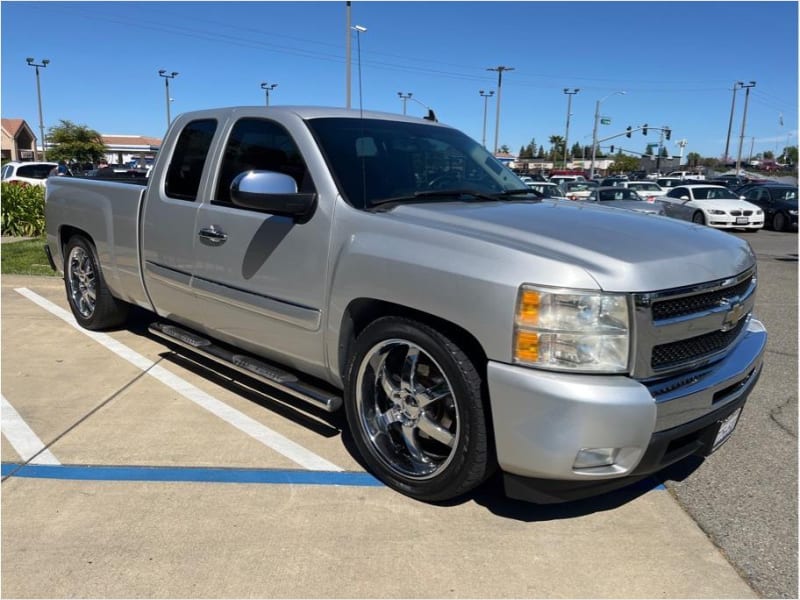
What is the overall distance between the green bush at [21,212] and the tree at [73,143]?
1619 inches

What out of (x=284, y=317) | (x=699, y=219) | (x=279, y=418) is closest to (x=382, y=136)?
(x=284, y=317)

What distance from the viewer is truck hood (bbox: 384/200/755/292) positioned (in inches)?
104

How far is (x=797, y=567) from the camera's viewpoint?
9.09ft

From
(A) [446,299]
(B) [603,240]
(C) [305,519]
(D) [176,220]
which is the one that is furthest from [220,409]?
(B) [603,240]

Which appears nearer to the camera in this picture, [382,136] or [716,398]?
[716,398]

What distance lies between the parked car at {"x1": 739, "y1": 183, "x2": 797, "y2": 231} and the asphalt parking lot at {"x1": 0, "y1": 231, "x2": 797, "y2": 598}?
20.3 metres

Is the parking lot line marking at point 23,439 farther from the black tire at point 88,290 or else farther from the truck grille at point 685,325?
the truck grille at point 685,325

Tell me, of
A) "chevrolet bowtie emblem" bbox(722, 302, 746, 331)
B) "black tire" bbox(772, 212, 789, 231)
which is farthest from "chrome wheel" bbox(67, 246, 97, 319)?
"black tire" bbox(772, 212, 789, 231)

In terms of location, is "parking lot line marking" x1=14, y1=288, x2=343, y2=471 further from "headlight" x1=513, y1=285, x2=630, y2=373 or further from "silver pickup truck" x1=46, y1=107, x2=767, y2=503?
"headlight" x1=513, y1=285, x2=630, y2=373

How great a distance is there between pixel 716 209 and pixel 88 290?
65.2 ft

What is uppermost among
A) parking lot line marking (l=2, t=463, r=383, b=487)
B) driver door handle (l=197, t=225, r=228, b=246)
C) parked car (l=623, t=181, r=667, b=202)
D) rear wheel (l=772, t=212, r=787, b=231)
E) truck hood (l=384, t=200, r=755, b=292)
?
truck hood (l=384, t=200, r=755, b=292)

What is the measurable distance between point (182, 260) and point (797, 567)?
3.84 metres

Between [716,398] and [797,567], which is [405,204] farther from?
[797,567]

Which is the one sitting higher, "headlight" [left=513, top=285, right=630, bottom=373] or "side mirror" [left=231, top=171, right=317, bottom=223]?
"side mirror" [left=231, top=171, right=317, bottom=223]
